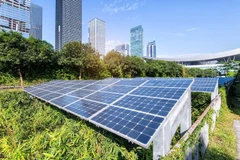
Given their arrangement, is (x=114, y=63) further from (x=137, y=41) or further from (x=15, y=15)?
(x=137, y=41)

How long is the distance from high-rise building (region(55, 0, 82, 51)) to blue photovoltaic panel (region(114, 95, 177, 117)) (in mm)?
104647

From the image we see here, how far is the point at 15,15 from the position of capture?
7431cm

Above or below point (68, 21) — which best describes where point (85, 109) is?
below

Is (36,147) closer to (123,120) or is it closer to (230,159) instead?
(123,120)

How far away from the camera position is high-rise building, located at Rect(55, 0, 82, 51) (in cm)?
9847

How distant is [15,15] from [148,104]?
100 metres

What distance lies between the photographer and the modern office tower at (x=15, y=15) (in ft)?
232

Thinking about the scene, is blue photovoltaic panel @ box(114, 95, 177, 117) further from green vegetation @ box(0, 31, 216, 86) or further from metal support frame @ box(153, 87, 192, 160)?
green vegetation @ box(0, 31, 216, 86)

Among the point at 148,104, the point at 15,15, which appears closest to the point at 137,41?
the point at 15,15

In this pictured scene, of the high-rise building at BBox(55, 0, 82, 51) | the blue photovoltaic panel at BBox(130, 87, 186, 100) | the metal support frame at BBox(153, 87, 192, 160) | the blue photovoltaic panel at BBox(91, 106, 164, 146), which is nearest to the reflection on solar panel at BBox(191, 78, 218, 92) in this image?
the blue photovoltaic panel at BBox(130, 87, 186, 100)

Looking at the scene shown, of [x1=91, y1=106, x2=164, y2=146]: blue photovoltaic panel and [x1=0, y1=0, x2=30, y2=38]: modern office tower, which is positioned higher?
[x1=0, y1=0, x2=30, y2=38]: modern office tower

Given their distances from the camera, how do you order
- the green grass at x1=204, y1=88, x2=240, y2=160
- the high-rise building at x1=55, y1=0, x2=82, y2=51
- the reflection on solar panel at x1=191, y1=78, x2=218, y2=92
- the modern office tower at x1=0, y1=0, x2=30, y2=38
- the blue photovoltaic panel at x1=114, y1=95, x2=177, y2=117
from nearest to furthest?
the blue photovoltaic panel at x1=114, y1=95, x2=177, y2=117, the green grass at x1=204, y1=88, x2=240, y2=160, the reflection on solar panel at x1=191, y1=78, x2=218, y2=92, the modern office tower at x1=0, y1=0, x2=30, y2=38, the high-rise building at x1=55, y1=0, x2=82, y2=51

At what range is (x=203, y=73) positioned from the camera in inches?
2092

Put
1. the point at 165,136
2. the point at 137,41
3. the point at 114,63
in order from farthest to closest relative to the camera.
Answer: the point at 137,41, the point at 114,63, the point at 165,136
